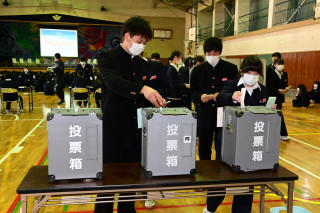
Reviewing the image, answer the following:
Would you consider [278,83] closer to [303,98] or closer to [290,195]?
[290,195]

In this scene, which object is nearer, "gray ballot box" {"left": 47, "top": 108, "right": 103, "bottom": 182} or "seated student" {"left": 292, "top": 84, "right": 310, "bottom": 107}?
"gray ballot box" {"left": 47, "top": 108, "right": 103, "bottom": 182}

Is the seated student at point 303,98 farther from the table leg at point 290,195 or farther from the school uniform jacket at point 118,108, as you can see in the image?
the school uniform jacket at point 118,108

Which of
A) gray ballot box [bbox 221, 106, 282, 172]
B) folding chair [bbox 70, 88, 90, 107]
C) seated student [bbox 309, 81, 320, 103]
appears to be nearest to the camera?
gray ballot box [bbox 221, 106, 282, 172]

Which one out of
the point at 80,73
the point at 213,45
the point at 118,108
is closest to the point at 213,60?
the point at 213,45

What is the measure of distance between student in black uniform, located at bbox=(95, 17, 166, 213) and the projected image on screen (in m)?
15.9

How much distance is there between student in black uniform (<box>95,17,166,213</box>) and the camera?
1.60 meters

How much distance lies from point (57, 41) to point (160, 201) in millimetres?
15542

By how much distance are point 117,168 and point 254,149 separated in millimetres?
708

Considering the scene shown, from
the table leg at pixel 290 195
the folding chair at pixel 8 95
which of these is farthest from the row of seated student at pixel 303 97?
the table leg at pixel 290 195

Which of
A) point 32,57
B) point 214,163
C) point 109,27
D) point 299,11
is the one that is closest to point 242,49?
point 299,11

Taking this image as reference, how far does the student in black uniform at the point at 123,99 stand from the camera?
→ 5.24 feet

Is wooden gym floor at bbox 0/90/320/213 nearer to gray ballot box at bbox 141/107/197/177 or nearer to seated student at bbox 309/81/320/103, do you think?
gray ballot box at bbox 141/107/197/177

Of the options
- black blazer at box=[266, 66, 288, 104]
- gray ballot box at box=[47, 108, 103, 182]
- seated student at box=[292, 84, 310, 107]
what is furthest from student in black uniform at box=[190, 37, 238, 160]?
seated student at box=[292, 84, 310, 107]

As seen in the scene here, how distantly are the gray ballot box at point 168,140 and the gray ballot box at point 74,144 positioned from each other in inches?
8.8
